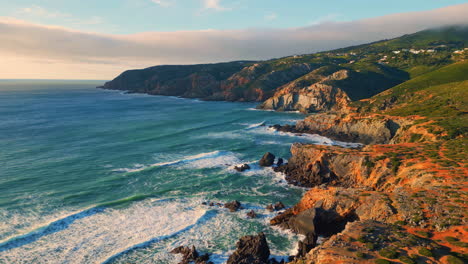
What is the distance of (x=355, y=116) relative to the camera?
80.2 metres

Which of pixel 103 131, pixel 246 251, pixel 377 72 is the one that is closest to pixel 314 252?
pixel 246 251

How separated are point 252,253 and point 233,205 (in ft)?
41.1

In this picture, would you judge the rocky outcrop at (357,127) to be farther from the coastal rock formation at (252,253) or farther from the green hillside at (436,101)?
the coastal rock formation at (252,253)

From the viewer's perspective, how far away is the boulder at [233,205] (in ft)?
132

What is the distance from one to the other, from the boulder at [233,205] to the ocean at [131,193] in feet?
2.90

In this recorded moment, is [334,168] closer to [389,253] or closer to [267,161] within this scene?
[267,161]

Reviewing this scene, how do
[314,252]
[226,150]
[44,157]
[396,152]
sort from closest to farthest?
[314,252] < [396,152] < [44,157] < [226,150]

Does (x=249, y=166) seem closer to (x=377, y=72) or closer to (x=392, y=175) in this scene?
(x=392, y=175)

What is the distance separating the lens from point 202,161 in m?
62.1

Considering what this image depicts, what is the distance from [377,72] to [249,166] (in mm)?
135791

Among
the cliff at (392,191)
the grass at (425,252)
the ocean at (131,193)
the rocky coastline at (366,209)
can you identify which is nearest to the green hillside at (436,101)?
the cliff at (392,191)

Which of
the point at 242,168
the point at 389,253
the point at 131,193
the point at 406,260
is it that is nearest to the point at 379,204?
the point at 389,253

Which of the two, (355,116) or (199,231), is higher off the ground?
(355,116)

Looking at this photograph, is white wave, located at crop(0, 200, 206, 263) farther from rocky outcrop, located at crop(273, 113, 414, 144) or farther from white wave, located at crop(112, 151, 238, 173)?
rocky outcrop, located at crop(273, 113, 414, 144)
